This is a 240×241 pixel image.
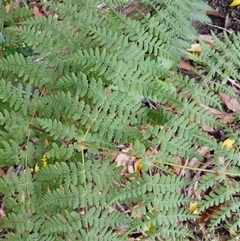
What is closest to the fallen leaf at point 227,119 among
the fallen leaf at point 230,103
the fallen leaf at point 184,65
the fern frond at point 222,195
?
the fallen leaf at point 230,103

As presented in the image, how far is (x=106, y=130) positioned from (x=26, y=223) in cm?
55

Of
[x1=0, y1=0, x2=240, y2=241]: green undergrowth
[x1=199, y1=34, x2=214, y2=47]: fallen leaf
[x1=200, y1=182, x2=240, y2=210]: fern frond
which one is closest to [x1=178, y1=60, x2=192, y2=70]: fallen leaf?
[x1=199, y1=34, x2=214, y2=47]: fallen leaf

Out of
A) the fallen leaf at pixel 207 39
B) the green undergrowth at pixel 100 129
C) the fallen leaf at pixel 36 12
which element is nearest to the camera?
the green undergrowth at pixel 100 129

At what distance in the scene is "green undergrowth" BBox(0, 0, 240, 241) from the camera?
1.77 m

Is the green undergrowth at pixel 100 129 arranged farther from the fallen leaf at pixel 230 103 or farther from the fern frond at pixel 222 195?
the fallen leaf at pixel 230 103

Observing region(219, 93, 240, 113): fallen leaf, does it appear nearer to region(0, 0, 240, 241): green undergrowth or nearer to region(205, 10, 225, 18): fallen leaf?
region(205, 10, 225, 18): fallen leaf

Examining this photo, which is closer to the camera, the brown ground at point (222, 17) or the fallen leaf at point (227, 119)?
the fallen leaf at point (227, 119)

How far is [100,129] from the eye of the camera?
72.5 inches

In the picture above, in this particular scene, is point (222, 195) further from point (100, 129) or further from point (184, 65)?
point (184, 65)

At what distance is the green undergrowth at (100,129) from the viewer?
→ 5.80 feet

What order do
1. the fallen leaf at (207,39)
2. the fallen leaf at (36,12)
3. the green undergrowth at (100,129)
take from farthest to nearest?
the fallen leaf at (207,39) < the fallen leaf at (36,12) < the green undergrowth at (100,129)

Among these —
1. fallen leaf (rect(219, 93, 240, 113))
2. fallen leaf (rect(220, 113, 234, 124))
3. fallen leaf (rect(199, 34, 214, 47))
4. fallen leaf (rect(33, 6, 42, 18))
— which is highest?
fallen leaf (rect(199, 34, 214, 47))

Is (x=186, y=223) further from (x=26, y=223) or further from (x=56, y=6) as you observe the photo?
(x=56, y=6)

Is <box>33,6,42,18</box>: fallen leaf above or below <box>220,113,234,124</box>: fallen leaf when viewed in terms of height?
above
